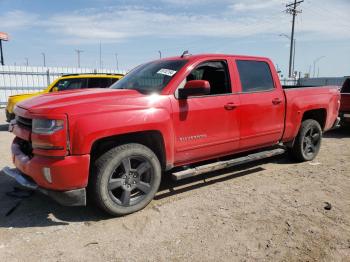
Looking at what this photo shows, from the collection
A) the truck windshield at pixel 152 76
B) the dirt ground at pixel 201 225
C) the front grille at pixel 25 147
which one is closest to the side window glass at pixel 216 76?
the truck windshield at pixel 152 76

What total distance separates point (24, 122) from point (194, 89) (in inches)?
79.3

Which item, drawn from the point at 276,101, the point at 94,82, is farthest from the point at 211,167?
the point at 94,82

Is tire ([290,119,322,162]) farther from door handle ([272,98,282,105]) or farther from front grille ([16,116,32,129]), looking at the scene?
front grille ([16,116,32,129])

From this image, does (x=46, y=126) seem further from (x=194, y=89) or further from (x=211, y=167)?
(x=211, y=167)

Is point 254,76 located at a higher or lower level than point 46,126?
higher

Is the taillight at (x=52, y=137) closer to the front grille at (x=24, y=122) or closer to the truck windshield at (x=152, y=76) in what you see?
the front grille at (x=24, y=122)

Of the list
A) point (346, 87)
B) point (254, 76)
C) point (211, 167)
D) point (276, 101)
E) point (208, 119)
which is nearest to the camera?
point (208, 119)

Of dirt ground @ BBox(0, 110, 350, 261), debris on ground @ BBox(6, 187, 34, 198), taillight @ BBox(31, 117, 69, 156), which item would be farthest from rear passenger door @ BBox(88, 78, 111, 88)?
taillight @ BBox(31, 117, 69, 156)

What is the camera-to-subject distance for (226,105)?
460 cm

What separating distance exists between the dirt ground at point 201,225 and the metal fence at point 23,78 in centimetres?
1539

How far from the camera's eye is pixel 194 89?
404 centimetres

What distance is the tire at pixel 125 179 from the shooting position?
3623 mm

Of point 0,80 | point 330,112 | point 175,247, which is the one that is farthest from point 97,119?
point 0,80

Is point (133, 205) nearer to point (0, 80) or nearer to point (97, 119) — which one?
point (97, 119)
